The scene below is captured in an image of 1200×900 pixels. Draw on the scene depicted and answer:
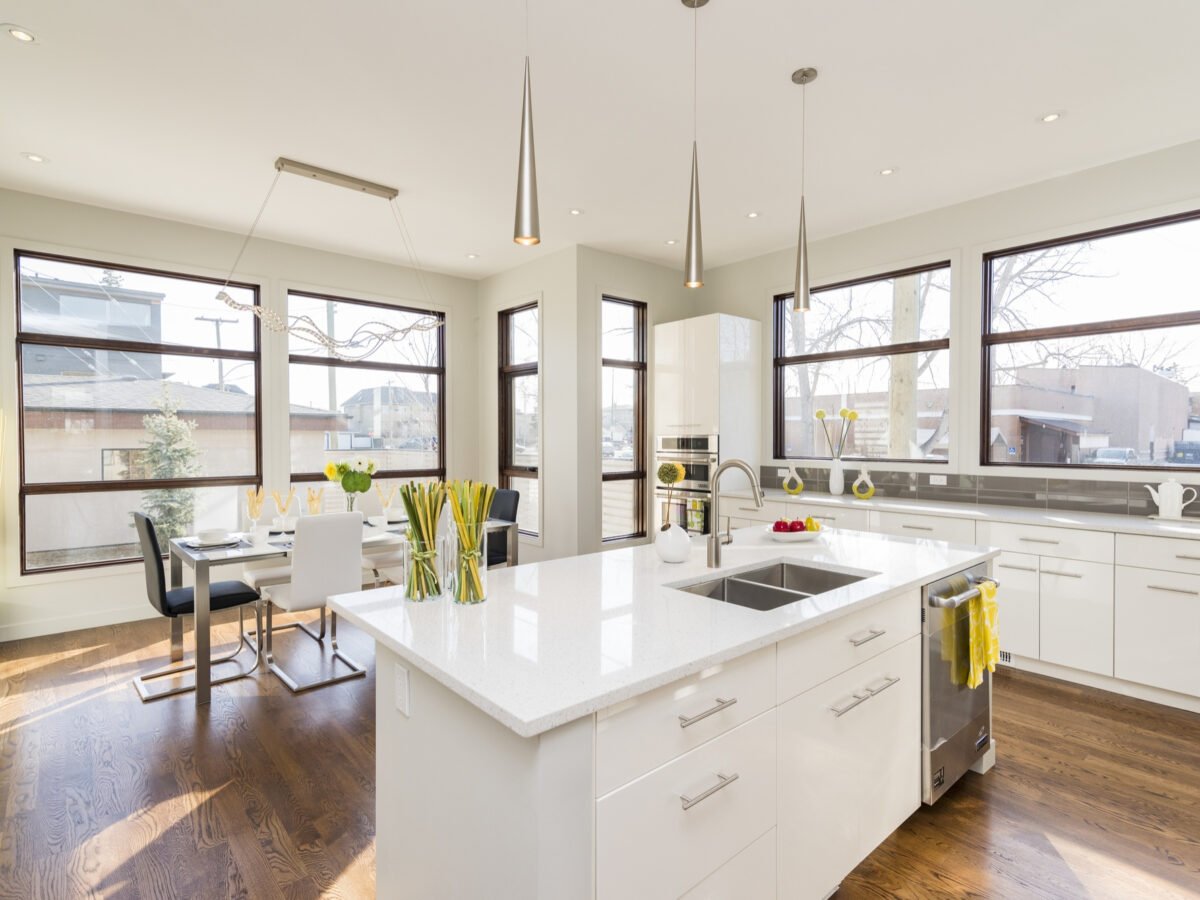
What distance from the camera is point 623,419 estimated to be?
5.61 meters

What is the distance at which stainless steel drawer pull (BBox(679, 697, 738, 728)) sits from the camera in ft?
4.15

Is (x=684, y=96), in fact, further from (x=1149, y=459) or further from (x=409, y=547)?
(x=1149, y=459)

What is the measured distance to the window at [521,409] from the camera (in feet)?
18.8

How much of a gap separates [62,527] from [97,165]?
7.97ft

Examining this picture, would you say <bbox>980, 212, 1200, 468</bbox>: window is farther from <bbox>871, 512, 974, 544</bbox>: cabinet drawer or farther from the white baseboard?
the white baseboard

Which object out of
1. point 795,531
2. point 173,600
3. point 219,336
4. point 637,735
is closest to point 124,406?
point 219,336

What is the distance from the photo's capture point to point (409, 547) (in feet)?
5.52

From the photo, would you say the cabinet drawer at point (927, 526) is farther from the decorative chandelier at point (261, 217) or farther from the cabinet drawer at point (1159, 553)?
the decorative chandelier at point (261, 217)

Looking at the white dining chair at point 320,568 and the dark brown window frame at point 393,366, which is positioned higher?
the dark brown window frame at point 393,366

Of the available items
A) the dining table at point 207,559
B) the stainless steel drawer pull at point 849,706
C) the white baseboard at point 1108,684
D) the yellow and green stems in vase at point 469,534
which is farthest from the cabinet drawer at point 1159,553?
the dining table at point 207,559

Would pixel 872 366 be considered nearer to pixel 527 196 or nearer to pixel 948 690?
pixel 948 690

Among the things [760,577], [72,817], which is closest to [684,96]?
[760,577]

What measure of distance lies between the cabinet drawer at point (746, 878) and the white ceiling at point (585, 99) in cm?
272

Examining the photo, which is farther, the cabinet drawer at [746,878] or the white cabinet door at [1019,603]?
the white cabinet door at [1019,603]
